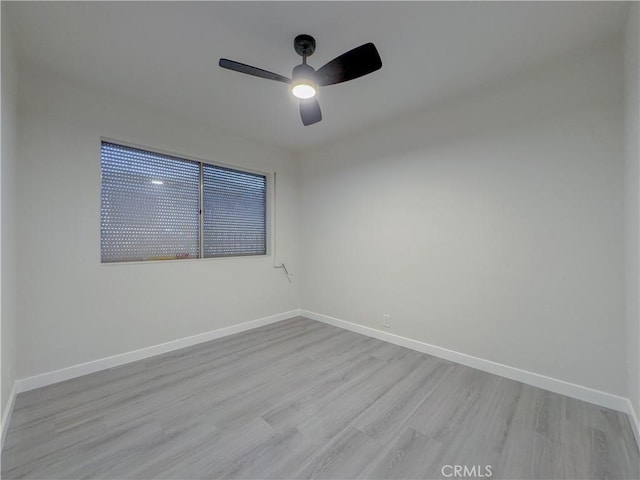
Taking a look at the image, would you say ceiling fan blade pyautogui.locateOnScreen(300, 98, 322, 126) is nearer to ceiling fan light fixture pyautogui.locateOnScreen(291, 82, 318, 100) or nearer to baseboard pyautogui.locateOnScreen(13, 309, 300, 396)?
ceiling fan light fixture pyautogui.locateOnScreen(291, 82, 318, 100)

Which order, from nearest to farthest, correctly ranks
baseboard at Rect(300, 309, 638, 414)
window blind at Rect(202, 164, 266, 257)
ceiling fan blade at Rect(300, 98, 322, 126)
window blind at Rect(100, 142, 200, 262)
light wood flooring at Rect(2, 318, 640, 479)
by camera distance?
1. light wood flooring at Rect(2, 318, 640, 479)
2. baseboard at Rect(300, 309, 638, 414)
3. ceiling fan blade at Rect(300, 98, 322, 126)
4. window blind at Rect(100, 142, 200, 262)
5. window blind at Rect(202, 164, 266, 257)

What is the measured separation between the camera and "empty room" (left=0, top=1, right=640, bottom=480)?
1.67 metres

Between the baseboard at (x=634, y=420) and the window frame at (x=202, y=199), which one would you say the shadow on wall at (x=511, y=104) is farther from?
the baseboard at (x=634, y=420)

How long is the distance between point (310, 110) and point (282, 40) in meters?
0.50

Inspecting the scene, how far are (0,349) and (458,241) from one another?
A: 3.58m

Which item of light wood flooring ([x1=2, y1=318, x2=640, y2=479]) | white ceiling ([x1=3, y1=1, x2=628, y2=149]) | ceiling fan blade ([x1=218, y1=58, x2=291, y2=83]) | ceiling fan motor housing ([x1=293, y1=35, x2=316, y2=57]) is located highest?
white ceiling ([x1=3, y1=1, x2=628, y2=149])

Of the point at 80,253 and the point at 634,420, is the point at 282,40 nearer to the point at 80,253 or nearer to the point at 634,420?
the point at 80,253

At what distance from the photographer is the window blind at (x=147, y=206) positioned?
8.87 feet

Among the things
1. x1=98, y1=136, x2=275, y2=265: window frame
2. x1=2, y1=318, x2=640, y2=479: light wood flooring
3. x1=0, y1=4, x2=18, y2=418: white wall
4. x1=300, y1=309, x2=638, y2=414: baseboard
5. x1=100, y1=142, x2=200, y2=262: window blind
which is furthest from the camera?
x1=100, y1=142, x2=200, y2=262: window blind

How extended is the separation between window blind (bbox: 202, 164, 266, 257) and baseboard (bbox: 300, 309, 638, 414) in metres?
1.96

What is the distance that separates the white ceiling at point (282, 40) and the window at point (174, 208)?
2.39 feet

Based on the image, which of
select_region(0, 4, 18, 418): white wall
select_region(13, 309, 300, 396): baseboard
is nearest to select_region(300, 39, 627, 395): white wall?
select_region(13, 309, 300, 396): baseboard

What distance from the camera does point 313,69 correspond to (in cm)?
189

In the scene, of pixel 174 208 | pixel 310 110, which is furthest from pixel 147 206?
pixel 310 110
